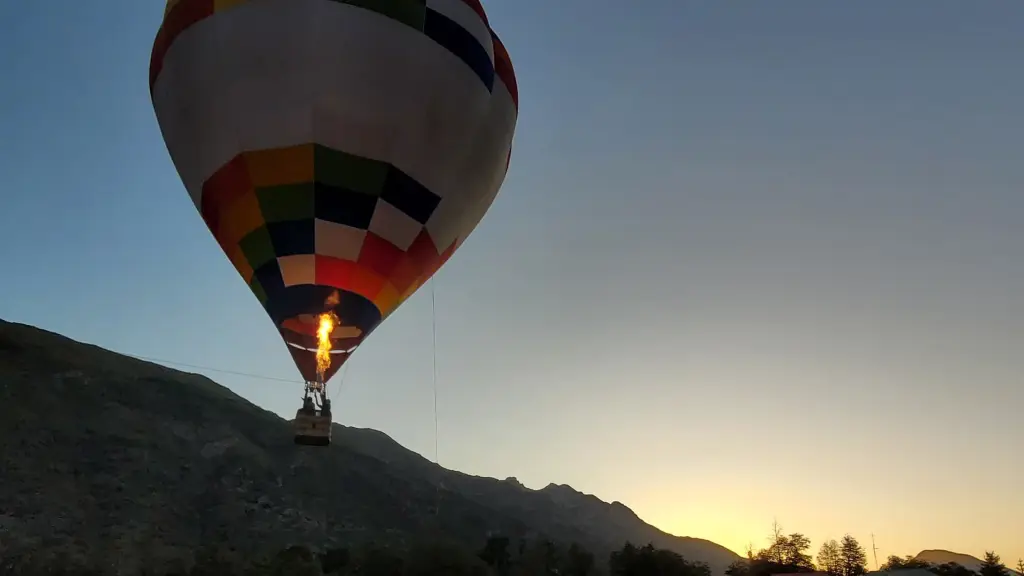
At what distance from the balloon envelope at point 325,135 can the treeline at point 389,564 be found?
52810mm

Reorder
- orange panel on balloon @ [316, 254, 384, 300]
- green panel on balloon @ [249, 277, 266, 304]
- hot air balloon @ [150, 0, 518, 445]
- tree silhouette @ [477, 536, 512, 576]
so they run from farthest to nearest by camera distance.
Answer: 1. tree silhouette @ [477, 536, 512, 576]
2. green panel on balloon @ [249, 277, 266, 304]
3. orange panel on balloon @ [316, 254, 384, 300]
4. hot air balloon @ [150, 0, 518, 445]

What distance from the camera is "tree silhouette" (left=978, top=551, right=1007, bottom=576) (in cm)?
5659

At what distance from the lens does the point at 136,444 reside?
89.6 m

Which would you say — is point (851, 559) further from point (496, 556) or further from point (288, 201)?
point (288, 201)

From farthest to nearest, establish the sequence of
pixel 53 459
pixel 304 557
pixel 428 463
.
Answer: pixel 428 463
pixel 53 459
pixel 304 557

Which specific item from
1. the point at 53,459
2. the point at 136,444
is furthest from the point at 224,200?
the point at 136,444

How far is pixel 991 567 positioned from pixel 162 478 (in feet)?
265

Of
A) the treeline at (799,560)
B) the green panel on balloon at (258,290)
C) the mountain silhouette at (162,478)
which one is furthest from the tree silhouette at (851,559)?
the green panel on balloon at (258,290)

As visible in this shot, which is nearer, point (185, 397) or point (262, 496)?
point (262, 496)

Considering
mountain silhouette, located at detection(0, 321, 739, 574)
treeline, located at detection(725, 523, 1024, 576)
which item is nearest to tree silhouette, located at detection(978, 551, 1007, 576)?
treeline, located at detection(725, 523, 1024, 576)

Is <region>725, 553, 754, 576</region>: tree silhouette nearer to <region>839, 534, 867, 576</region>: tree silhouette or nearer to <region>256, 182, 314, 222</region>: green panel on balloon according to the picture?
<region>839, 534, 867, 576</region>: tree silhouette

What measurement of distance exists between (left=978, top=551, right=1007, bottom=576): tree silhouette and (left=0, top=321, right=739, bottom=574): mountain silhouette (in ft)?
188

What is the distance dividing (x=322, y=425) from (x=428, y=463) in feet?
551

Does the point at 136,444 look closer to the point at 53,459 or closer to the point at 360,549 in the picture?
the point at 53,459
